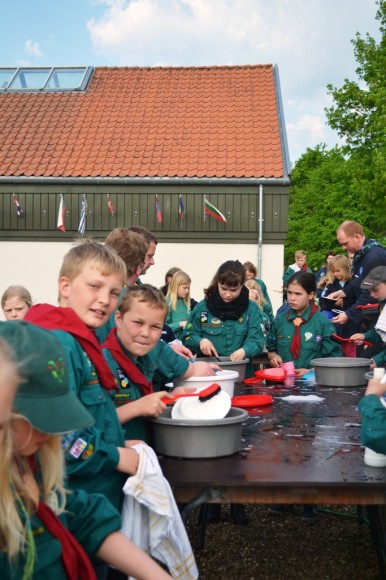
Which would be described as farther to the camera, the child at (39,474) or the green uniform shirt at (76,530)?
the green uniform shirt at (76,530)

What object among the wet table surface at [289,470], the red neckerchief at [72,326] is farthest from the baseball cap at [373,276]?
the red neckerchief at [72,326]

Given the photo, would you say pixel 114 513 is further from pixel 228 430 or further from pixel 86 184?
pixel 86 184

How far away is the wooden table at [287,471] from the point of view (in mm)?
2285

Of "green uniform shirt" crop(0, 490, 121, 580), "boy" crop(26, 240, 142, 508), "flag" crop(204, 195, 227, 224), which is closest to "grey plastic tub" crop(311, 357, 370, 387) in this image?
"boy" crop(26, 240, 142, 508)

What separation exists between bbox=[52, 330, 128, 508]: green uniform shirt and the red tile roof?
1368 centimetres

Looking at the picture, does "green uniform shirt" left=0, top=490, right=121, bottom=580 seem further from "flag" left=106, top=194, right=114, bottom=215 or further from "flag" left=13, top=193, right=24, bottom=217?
"flag" left=13, top=193, right=24, bottom=217

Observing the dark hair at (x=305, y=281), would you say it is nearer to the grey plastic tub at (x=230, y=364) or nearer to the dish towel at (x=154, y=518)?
the grey plastic tub at (x=230, y=364)

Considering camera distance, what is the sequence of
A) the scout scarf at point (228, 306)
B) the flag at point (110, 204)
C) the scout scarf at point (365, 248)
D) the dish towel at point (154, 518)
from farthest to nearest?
1. the flag at point (110, 204)
2. the scout scarf at point (365, 248)
3. the scout scarf at point (228, 306)
4. the dish towel at point (154, 518)

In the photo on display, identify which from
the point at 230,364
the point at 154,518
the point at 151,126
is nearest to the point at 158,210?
Result: the point at 151,126

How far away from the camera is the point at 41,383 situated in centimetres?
142

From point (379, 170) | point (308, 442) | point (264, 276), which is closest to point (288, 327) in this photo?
point (308, 442)

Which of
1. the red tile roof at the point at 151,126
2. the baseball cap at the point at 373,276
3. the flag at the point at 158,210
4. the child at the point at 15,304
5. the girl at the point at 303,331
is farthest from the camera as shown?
the red tile roof at the point at 151,126

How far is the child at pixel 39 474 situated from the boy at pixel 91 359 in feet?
1.11

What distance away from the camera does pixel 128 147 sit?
16703 millimetres
